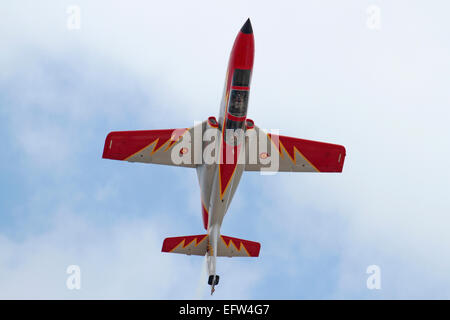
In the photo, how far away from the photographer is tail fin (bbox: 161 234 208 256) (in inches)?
1233

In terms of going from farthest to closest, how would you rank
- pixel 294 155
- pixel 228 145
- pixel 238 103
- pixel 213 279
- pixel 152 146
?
pixel 294 155, pixel 152 146, pixel 213 279, pixel 228 145, pixel 238 103

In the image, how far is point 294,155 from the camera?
3041 cm

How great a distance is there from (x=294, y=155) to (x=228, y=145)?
4846 millimetres

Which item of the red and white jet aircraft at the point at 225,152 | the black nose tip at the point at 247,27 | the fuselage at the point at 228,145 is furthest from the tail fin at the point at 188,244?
the black nose tip at the point at 247,27

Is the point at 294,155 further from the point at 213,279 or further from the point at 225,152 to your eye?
the point at 213,279

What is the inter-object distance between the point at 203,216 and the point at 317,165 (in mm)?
6921

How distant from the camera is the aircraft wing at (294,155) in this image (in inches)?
1176

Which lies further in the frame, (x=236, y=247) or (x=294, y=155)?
(x=236, y=247)

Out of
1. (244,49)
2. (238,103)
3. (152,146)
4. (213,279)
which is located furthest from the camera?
(152,146)

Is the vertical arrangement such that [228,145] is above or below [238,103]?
below

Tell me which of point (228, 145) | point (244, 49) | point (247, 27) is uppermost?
point (247, 27)

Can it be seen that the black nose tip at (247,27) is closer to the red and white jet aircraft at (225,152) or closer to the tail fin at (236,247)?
the red and white jet aircraft at (225,152)

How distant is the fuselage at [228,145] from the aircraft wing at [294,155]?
6.84 ft

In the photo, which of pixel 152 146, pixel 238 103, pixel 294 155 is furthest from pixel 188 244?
pixel 238 103
